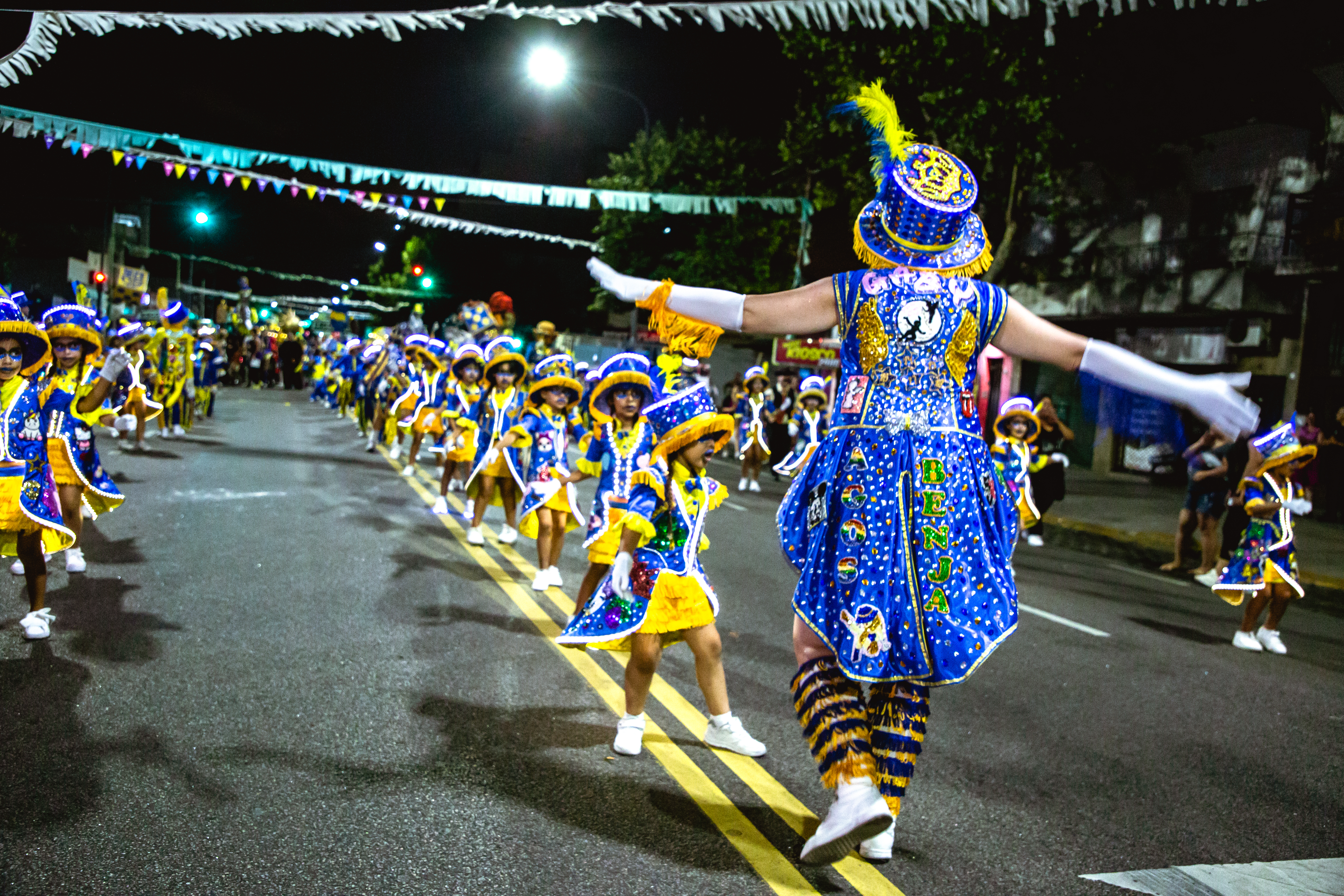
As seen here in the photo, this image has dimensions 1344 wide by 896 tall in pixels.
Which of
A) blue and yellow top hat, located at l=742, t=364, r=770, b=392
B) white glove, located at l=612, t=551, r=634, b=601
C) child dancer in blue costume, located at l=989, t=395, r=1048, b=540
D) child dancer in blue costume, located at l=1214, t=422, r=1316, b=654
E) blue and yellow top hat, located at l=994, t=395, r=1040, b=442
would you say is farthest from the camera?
blue and yellow top hat, located at l=742, t=364, r=770, b=392

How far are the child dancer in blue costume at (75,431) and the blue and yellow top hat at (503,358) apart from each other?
125 inches

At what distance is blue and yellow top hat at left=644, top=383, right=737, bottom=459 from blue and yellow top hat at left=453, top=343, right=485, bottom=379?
7.24m

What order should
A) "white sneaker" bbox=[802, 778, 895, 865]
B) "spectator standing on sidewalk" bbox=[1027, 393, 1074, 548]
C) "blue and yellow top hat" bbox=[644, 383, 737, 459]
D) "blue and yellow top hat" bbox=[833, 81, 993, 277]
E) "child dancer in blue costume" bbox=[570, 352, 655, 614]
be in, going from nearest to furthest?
"white sneaker" bbox=[802, 778, 895, 865] → "blue and yellow top hat" bbox=[833, 81, 993, 277] → "blue and yellow top hat" bbox=[644, 383, 737, 459] → "child dancer in blue costume" bbox=[570, 352, 655, 614] → "spectator standing on sidewalk" bbox=[1027, 393, 1074, 548]

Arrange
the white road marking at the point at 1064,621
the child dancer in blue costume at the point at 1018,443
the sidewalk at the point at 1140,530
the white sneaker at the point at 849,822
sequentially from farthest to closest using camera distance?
the sidewalk at the point at 1140,530
the child dancer in blue costume at the point at 1018,443
the white road marking at the point at 1064,621
the white sneaker at the point at 849,822

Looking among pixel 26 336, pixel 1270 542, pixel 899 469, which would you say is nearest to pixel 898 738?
pixel 899 469

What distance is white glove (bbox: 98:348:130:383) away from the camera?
6500mm

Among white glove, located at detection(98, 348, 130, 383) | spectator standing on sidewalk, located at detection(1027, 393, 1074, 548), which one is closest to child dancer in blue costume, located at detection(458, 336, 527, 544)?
white glove, located at detection(98, 348, 130, 383)

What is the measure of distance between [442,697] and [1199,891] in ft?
10.9

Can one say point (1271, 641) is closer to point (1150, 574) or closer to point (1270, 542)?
point (1270, 542)

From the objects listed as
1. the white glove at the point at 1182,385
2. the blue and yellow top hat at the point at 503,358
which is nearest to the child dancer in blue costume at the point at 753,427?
the blue and yellow top hat at the point at 503,358

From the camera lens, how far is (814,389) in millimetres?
19812

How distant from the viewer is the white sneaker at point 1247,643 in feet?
26.2

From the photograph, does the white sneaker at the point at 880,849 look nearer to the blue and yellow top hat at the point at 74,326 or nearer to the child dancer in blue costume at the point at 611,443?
the child dancer in blue costume at the point at 611,443

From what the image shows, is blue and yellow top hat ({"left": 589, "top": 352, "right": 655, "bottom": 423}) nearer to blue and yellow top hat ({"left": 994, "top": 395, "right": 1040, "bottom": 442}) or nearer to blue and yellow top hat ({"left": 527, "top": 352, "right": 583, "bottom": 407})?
blue and yellow top hat ({"left": 527, "top": 352, "right": 583, "bottom": 407})
